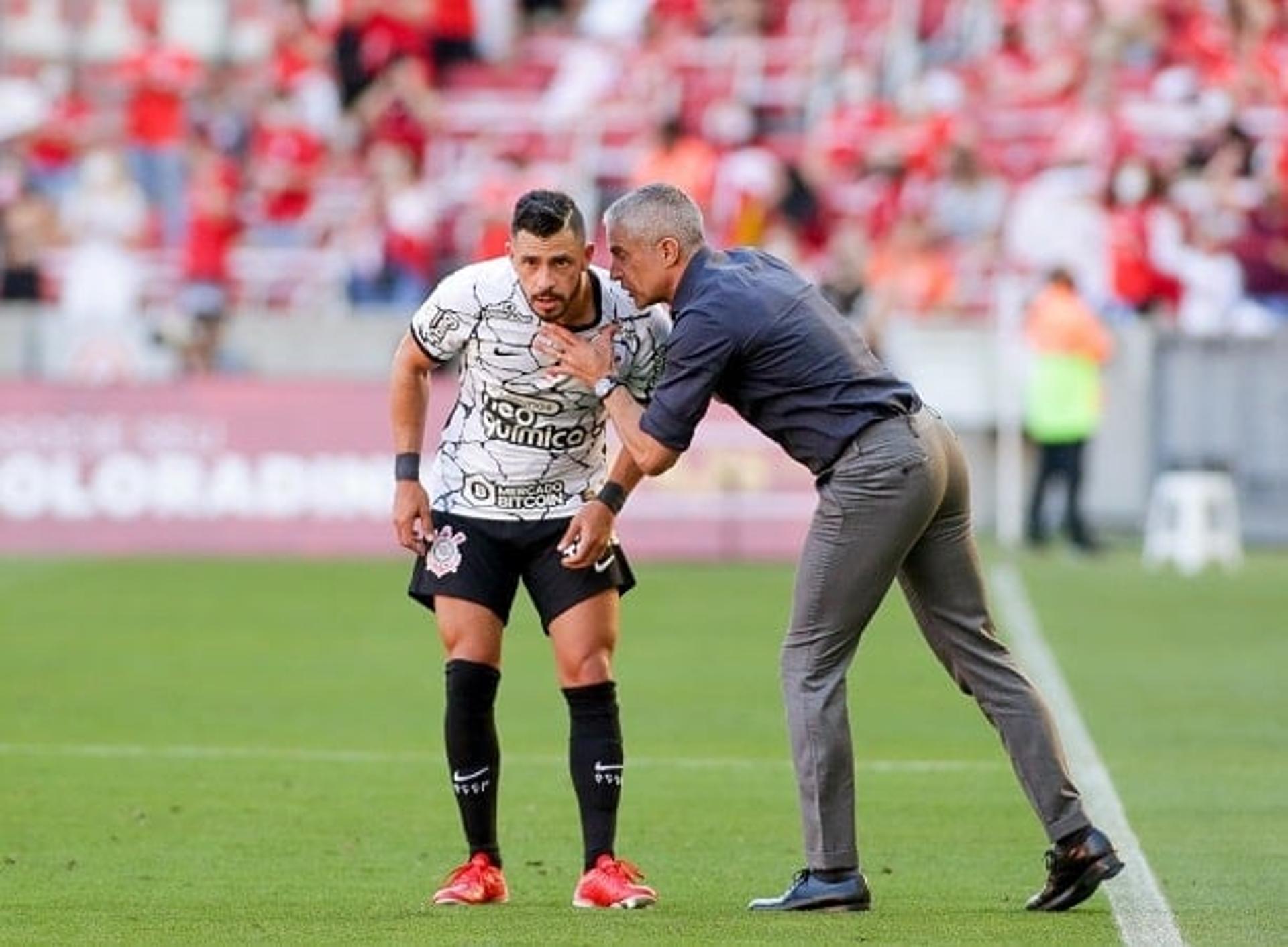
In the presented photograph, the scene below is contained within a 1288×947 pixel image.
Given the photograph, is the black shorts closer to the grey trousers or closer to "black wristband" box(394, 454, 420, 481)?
"black wristband" box(394, 454, 420, 481)

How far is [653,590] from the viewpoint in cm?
2170

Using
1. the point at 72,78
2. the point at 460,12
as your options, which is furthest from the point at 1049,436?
the point at 72,78

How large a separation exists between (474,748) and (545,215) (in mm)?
1640

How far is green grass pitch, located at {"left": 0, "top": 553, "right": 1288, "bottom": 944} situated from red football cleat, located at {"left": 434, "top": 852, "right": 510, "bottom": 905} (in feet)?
0.26

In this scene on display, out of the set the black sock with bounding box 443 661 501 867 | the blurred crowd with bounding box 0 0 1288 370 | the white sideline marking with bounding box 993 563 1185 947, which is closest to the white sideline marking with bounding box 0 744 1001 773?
the white sideline marking with bounding box 993 563 1185 947

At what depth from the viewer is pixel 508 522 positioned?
30.6 feet

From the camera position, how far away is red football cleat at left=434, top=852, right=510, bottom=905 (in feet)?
29.7

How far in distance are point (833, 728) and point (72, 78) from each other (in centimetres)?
2595

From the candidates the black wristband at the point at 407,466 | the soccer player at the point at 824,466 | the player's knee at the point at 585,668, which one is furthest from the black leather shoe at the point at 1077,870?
the black wristband at the point at 407,466

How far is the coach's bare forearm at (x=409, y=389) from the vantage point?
9.38 meters

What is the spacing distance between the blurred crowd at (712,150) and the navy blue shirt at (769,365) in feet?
53.9

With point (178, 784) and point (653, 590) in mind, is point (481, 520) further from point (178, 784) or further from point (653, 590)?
point (653, 590)

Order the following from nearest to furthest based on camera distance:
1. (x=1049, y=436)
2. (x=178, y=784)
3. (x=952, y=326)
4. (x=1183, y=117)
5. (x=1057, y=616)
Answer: (x=178, y=784), (x=1057, y=616), (x=1049, y=436), (x=952, y=326), (x=1183, y=117)

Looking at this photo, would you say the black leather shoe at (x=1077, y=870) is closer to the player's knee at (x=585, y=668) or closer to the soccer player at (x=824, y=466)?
the soccer player at (x=824, y=466)
